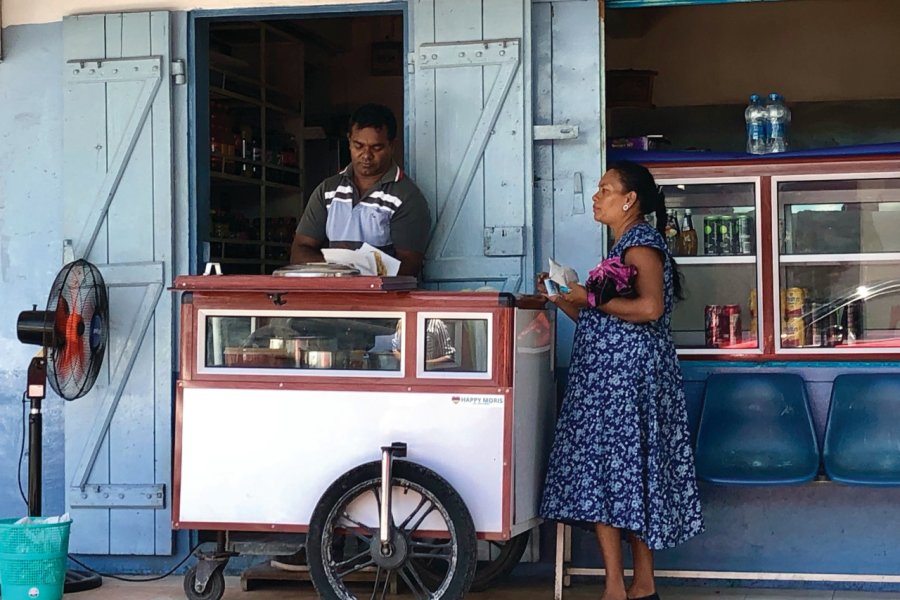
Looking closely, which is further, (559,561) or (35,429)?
(35,429)

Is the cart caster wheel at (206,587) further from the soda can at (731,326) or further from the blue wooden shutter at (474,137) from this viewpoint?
→ the soda can at (731,326)

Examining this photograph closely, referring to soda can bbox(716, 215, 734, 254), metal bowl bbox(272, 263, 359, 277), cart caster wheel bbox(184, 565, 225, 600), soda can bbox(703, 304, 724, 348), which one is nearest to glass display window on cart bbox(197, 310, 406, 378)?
metal bowl bbox(272, 263, 359, 277)

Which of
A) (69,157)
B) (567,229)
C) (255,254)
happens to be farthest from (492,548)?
(255,254)

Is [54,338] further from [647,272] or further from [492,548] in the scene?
[647,272]

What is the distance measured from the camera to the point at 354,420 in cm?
421

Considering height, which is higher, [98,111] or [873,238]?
[98,111]

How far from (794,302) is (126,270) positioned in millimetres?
2705

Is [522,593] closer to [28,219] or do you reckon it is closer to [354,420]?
[354,420]

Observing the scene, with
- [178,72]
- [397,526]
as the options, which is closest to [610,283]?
[397,526]

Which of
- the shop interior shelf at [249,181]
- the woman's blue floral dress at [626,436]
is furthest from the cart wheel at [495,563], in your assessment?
the shop interior shelf at [249,181]

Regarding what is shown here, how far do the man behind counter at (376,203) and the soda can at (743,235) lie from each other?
49.0 inches

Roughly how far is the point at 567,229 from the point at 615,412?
0.99m

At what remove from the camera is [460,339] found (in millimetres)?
4203

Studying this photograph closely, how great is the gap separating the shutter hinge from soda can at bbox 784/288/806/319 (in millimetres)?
2600
